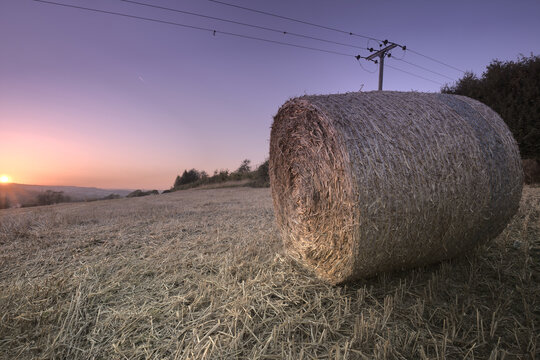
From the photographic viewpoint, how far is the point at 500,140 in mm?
3193

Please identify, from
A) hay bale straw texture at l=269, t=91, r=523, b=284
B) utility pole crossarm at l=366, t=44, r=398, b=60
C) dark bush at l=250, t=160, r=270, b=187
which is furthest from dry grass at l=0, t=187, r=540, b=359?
dark bush at l=250, t=160, r=270, b=187

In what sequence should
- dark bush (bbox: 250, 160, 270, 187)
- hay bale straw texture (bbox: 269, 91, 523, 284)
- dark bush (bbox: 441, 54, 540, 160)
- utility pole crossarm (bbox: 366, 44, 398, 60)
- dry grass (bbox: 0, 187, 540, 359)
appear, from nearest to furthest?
dry grass (bbox: 0, 187, 540, 359) < hay bale straw texture (bbox: 269, 91, 523, 284) < dark bush (bbox: 441, 54, 540, 160) < utility pole crossarm (bbox: 366, 44, 398, 60) < dark bush (bbox: 250, 160, 270, 187)

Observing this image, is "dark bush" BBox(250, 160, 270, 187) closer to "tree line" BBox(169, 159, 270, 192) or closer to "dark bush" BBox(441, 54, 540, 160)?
"tree line" BBox(169, 159, 270, 192)

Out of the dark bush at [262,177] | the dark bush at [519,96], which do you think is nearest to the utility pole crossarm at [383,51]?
the dark bush at [519,96]

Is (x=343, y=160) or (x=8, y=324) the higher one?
(x=343, y=160)

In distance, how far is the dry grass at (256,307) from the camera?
7.19 feet

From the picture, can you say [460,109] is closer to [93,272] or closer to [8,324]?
[93,272]

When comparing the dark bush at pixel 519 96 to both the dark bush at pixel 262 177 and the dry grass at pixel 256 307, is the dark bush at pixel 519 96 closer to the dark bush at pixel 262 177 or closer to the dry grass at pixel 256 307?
the dry grass at pixel 256 307

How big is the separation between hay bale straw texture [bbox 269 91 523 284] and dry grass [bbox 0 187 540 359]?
0.32 metres

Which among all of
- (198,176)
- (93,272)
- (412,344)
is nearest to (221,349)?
(412,344)

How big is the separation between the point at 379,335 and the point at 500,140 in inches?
96.9

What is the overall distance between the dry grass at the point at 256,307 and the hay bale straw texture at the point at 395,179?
32 centimetres

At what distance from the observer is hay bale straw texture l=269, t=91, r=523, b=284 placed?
2.53 meters

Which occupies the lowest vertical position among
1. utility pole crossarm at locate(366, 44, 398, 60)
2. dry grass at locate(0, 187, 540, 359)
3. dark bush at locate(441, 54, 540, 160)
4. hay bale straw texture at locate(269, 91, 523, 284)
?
dry grass at locate(0, 187, 540, 359)
